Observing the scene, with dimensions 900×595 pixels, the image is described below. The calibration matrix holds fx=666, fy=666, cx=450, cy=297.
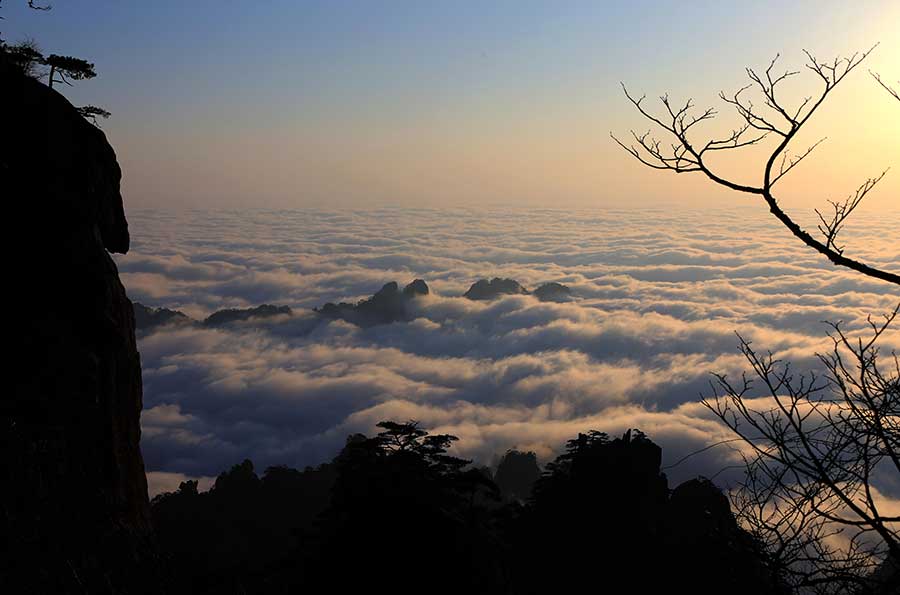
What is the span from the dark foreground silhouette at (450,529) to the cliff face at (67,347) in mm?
2178

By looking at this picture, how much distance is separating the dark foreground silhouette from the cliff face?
2.18m

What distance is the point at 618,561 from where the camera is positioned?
36438mm

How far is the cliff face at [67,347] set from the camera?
45.1 feet

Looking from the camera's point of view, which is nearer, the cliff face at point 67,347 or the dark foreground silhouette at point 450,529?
the cliff face at point 67,347

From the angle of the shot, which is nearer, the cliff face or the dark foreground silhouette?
the cliff face

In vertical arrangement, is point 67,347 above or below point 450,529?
above

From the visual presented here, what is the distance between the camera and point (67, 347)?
59.7 feet

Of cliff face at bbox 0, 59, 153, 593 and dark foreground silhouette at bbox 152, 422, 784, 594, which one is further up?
cliff face at bbox 0, 59, 153, 593

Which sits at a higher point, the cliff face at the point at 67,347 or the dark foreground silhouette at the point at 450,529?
the cliff face at the point at 67,347

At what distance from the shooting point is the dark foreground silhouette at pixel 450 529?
1930 cm

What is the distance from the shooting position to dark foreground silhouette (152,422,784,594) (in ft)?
63.3

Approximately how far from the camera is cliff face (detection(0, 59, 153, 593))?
13.7 metres

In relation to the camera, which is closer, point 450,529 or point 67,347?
point 67,347

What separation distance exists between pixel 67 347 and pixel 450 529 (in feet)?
39.6
